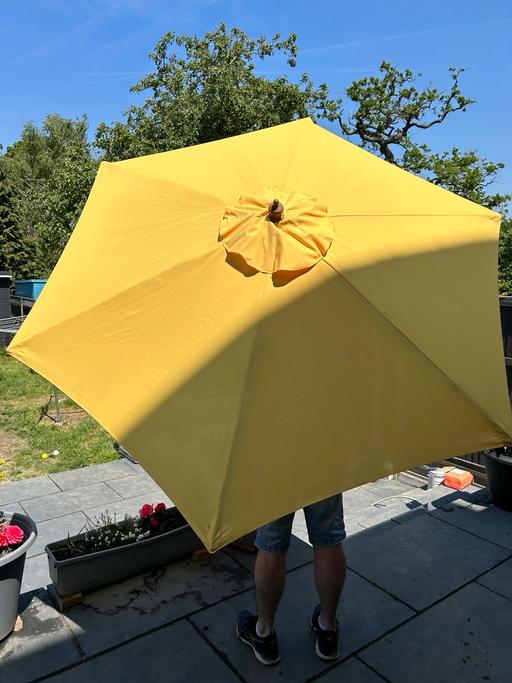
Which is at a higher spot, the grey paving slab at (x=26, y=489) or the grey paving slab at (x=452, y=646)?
the grey paving slab at (x=26, y=489)

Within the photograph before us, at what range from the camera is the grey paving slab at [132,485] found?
4891mm

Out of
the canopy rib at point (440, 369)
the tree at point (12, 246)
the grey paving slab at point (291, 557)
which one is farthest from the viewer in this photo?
the tree at point (12, 246)

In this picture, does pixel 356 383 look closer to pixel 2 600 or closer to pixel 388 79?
pixel 2 600

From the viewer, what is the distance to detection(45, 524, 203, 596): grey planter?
9.25 ft

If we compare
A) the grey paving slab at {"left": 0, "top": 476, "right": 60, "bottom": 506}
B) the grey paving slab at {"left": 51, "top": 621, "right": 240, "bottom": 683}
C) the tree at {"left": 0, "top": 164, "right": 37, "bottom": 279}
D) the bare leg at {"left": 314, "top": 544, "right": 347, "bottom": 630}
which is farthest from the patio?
the tree at {"left": 0, "top": 164, "right": 37, "bottom": 279}

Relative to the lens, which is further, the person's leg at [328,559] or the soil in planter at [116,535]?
the soil in planter at [116,535]

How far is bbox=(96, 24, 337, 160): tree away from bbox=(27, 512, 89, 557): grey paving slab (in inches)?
341

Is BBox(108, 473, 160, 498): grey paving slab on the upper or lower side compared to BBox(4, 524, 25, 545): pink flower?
lower

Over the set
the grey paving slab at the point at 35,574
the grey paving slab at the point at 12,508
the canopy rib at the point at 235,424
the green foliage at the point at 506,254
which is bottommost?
the grey paving slab at the point at 35,574

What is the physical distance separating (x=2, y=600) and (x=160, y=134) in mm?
10868

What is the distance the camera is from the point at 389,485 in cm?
550

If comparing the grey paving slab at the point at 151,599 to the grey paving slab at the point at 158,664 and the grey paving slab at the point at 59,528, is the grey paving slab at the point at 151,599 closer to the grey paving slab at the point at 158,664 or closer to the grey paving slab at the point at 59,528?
the grey paving slab at the point at 158,664

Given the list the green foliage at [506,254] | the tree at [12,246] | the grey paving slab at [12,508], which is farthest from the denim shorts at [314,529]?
the tree at [12,246]

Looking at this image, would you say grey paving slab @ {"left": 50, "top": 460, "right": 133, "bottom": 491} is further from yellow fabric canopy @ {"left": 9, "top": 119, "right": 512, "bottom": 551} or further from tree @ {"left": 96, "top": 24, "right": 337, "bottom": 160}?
tree @ {"left": 96, "top": 24, "right": 337, "bottom": 160}
